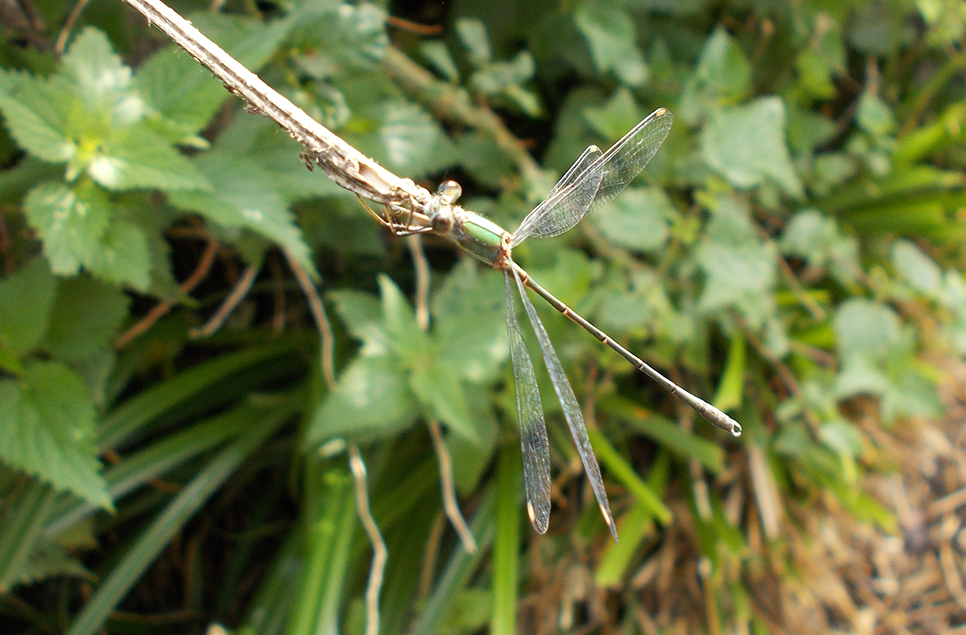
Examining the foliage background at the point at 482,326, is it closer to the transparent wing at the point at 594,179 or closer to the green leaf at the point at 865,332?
the green leaf at the point at 865,332

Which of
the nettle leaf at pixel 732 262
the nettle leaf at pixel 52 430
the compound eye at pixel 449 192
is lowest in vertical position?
the nettle leaf at pixel 52 430

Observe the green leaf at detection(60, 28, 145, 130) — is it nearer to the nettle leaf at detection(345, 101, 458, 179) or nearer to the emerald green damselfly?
the nettle leaf at detection(345, 101, 458, 179)

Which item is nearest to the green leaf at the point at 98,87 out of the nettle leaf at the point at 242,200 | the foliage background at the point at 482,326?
the foliage background at the point at 482,326

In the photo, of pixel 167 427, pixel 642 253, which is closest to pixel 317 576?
pixel 167 427

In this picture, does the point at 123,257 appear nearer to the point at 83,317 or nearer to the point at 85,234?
the point at 85,234

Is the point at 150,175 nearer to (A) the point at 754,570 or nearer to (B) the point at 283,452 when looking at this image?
(B) the point at 283,452

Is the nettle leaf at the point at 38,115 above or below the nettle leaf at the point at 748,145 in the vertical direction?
below

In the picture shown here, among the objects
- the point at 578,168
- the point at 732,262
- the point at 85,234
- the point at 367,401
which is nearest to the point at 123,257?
the point at 85,234

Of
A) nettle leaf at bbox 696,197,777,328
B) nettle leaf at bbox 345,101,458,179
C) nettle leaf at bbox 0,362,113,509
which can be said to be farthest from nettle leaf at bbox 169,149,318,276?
nettle leaf at bbox 696,197,777,328
